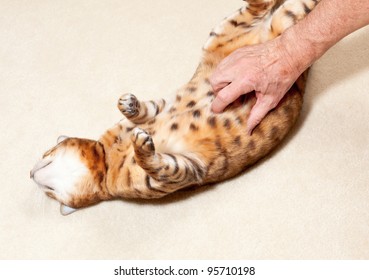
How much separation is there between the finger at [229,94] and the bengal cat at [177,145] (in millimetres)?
51

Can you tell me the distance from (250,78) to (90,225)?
819 mm

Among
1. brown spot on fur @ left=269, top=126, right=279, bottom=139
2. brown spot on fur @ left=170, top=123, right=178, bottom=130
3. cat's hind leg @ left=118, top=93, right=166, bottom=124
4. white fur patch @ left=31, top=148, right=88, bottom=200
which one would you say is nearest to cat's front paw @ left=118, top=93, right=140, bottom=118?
cat's hind leg @ left=118, top=93, right=166, bottom=124

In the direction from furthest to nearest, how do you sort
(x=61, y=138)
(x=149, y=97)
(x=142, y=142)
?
1. (x=149, y=97)
2. (x=61, y=138)
3. (x=142, y=142)

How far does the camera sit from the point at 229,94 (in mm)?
1597

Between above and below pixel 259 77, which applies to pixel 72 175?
below

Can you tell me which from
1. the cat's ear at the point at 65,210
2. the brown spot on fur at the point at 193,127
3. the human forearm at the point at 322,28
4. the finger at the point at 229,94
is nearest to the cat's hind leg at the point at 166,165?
the brown spot on fur at the point at 193,127

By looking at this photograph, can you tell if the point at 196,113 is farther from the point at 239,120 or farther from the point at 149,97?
the point at 149,97

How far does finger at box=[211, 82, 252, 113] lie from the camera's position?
1.58 meters

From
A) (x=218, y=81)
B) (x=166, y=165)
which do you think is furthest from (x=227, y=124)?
(x=166, y=165)

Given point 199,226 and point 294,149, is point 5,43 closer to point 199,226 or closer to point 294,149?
point 199,226

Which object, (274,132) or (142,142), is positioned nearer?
(142,142)

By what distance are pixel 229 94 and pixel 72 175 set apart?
654 mm

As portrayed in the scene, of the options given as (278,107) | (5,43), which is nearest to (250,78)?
(278,107)

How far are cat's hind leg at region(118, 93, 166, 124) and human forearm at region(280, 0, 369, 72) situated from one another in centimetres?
55
